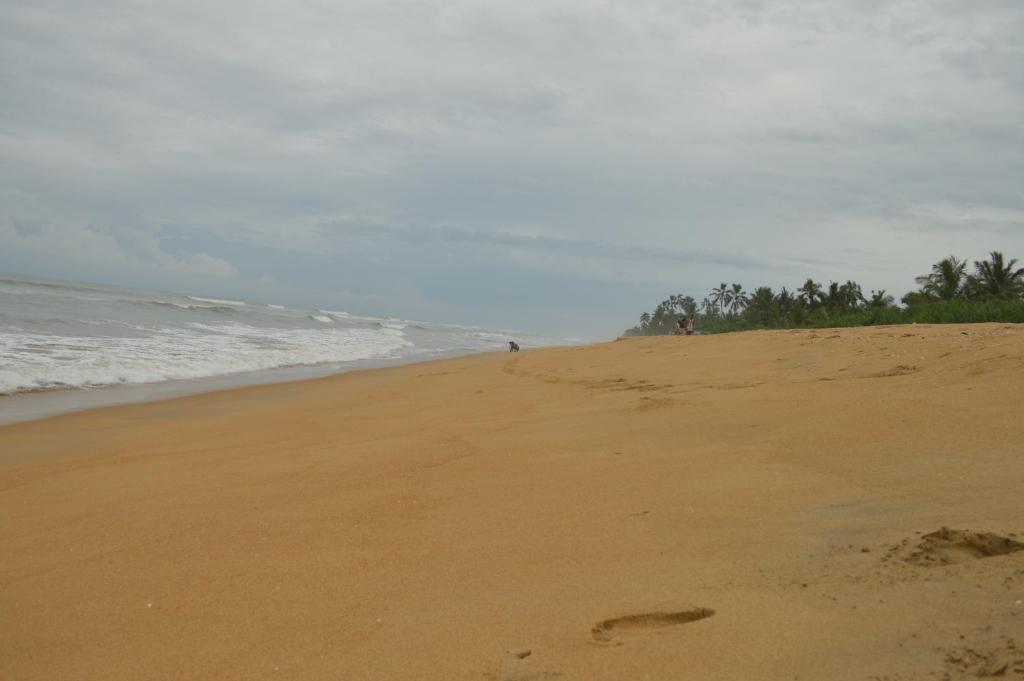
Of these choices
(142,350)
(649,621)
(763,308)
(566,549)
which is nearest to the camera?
(649,621)

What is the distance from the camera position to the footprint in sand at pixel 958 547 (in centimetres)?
262

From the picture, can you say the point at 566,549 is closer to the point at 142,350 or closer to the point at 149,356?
the point at 149,356

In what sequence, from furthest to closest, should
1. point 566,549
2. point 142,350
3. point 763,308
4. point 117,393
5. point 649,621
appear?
point 763,308 → point 142,350 → point 117,393 → point 566,549 → point 649,621

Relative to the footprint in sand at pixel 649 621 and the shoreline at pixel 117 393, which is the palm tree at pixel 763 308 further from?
the footprint in sand at pixel 649 621

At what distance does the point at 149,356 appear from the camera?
56.6 feet

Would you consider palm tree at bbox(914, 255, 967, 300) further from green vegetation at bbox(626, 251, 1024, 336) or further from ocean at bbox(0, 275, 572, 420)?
ocean at bbox(0, 275, 572, 420)

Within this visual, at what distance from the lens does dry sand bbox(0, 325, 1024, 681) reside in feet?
7.55

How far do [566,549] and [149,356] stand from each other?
654 inches

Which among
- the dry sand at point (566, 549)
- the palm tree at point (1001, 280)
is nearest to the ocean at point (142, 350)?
the dry sand at point (566, 549)

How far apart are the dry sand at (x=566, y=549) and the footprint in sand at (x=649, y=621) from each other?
1 centimetres

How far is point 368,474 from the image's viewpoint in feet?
16.5

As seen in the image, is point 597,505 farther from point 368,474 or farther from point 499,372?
point 499,372

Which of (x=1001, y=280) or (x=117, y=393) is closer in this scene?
(x=117, y=393)

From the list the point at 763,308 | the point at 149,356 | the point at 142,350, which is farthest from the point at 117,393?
the point at 763,308
